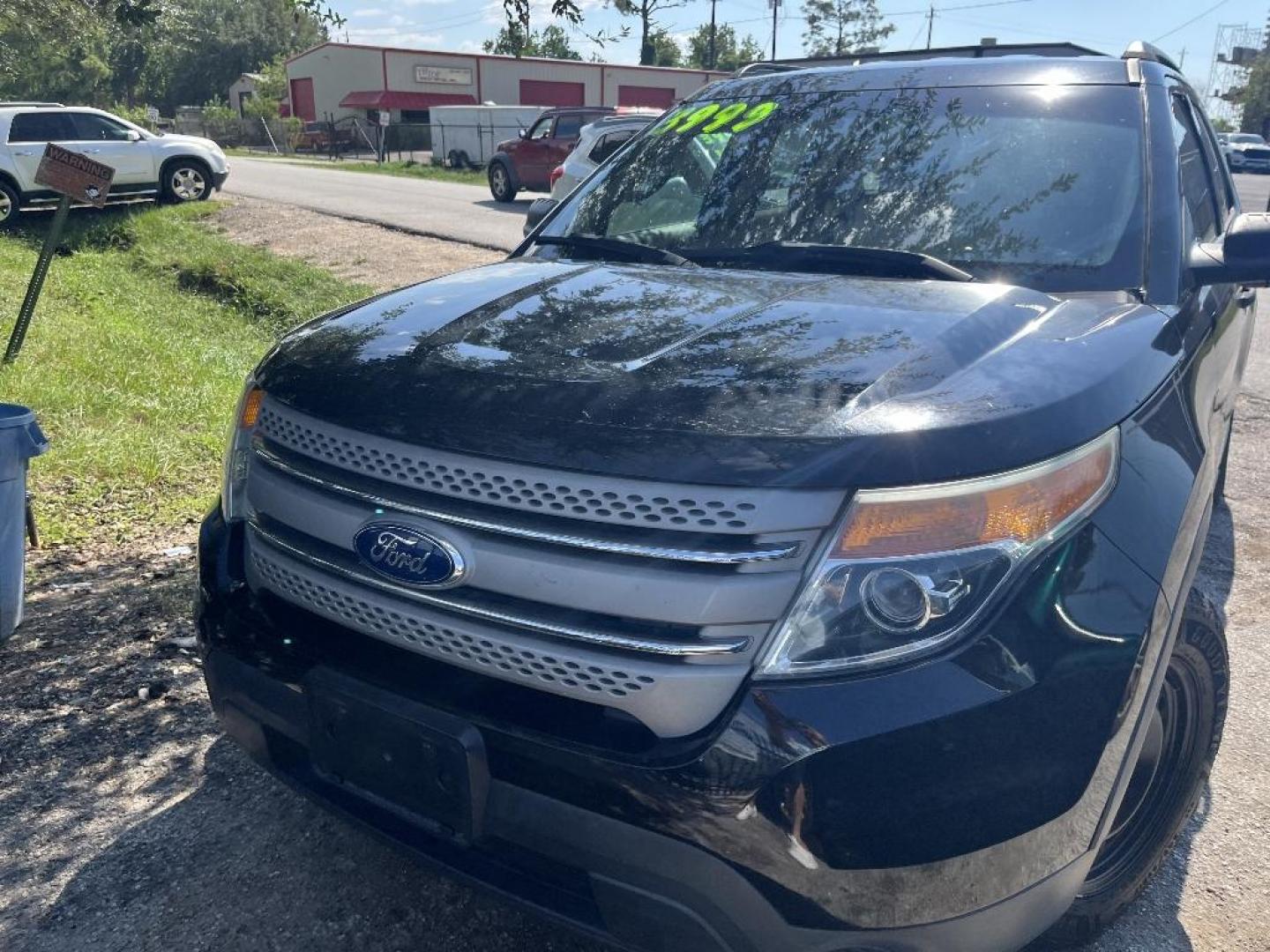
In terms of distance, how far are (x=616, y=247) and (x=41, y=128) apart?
53.6 ft

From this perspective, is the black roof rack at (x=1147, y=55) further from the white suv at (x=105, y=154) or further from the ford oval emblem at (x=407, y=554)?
the white suv at (x=105, y=154)

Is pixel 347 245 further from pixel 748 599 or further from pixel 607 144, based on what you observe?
pixel 748 599

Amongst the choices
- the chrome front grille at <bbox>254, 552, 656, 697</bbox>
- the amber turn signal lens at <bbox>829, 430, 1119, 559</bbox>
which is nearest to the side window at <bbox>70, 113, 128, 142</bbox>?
the chrome front grille at <bbox>254, 552, 656, 697</bbox>

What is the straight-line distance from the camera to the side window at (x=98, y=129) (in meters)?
16.6

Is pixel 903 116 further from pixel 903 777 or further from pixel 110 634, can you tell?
pixel 110 634

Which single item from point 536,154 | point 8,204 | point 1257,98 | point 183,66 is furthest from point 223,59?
point 8,204

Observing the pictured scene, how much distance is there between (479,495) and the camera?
186 cm

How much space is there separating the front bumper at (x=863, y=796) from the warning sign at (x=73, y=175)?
6.41 meters

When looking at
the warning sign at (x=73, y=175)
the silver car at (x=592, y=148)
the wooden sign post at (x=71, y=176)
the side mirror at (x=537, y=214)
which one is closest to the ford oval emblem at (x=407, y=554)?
the side mirror at (x=537, y=214)

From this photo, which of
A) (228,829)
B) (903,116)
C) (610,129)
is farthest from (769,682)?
(610,129)

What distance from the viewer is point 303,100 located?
208 ft

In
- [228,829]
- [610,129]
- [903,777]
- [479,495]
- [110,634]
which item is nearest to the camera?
[903,777]

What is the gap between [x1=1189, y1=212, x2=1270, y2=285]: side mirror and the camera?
2.60 metres

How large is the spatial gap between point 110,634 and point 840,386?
9.75 feet
